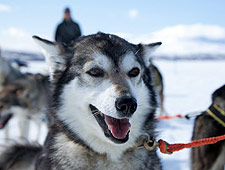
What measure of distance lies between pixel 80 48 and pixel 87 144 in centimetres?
59

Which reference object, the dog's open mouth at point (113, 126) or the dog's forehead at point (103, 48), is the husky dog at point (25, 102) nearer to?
the dog's forehead at point (103, 48)

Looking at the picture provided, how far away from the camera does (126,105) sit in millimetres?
1503

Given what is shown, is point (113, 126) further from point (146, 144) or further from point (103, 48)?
point (103, 48)

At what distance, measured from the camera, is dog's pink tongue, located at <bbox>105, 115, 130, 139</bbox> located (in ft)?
5.19

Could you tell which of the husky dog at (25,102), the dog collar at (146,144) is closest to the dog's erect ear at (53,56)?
the dog collar at (146,144)

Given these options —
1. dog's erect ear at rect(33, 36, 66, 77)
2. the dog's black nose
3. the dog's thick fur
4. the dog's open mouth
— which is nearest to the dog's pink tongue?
the dog's open mouth

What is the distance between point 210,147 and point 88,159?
3.71 ft

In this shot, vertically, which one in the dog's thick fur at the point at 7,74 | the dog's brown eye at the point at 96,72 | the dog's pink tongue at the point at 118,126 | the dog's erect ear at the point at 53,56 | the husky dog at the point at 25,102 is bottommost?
the husky dog at the point at 25,102

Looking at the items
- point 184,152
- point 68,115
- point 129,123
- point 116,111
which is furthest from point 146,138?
point 184,152

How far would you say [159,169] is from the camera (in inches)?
70.3

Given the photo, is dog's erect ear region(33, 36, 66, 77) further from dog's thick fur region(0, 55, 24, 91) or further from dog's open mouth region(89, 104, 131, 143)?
dog's thick fur region(0, 55, 24, 91)

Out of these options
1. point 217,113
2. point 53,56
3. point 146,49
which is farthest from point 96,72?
point 217,113

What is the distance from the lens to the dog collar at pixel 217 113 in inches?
89.4

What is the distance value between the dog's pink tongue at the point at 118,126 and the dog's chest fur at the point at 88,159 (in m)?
0.17
